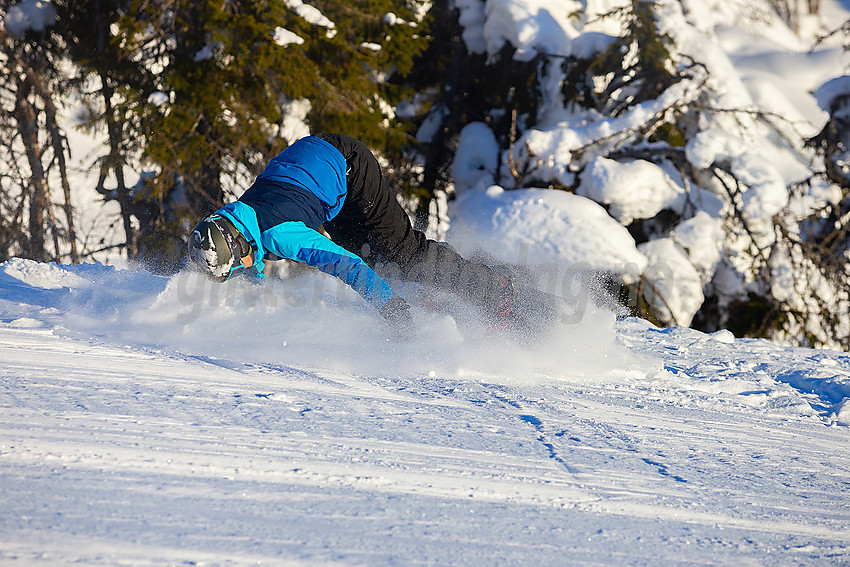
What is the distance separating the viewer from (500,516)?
4.15ft

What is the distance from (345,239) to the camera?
3.32m

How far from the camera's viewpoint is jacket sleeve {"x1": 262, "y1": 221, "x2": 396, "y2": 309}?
7.95 feet

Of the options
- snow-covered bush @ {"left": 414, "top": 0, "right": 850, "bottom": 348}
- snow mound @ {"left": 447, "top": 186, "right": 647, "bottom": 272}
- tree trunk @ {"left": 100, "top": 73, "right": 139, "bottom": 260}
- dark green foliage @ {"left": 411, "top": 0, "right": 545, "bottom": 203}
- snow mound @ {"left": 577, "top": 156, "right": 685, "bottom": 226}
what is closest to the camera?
snow mound @ {"left": 447, "top": 186, "right": 647, "bottom": 272}

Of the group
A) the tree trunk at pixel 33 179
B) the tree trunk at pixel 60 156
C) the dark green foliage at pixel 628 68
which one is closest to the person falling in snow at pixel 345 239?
the dark green foliage at pixel 628 68

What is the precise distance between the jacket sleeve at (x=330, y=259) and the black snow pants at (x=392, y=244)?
0.64m

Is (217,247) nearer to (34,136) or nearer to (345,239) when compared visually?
(345,239)

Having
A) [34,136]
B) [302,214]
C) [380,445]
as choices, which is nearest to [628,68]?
[302,214]

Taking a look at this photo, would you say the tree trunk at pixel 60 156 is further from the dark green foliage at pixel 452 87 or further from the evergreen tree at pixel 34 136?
the dark green foliage at pixel 452 87

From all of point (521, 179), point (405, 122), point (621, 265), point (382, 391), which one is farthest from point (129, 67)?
point (382, 391)

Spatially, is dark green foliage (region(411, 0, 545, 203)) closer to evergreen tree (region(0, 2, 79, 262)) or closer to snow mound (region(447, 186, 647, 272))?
snow mound (region(447, 186, 647, 272))

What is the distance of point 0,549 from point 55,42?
25.8ft

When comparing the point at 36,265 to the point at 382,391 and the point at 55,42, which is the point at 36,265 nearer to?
the point at 382,391

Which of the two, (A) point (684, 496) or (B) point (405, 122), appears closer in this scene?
(A) point (684, 496)

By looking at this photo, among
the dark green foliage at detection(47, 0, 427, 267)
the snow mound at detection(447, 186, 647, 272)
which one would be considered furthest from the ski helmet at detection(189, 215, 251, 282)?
the dark green foliage at detection(47, 0, 427, 267)
